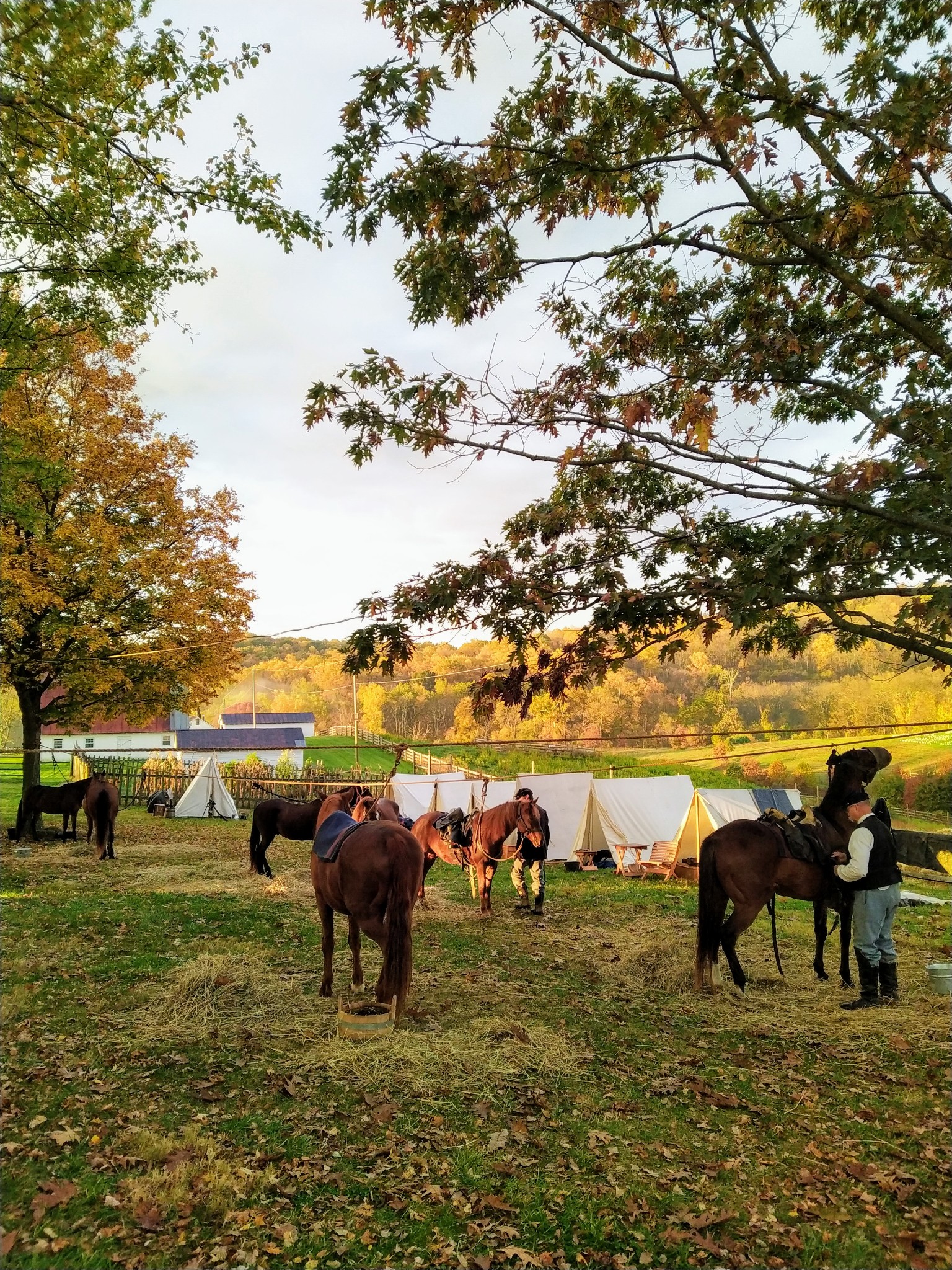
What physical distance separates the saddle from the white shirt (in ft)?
1.21

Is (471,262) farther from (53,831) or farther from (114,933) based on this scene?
(53,831)

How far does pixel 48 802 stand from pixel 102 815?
284 cm

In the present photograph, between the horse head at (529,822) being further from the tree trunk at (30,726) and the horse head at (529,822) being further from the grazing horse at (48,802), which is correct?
the tree trunk at (30,726)

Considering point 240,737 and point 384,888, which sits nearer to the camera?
point 384,888

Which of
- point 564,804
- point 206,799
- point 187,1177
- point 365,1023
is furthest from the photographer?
point 206,799

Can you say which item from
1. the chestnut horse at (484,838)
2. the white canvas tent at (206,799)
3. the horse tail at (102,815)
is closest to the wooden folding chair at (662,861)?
the chestnut horse at (484,838)

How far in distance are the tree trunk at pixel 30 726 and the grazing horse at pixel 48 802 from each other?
0.23 meters

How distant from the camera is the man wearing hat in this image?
12023mm

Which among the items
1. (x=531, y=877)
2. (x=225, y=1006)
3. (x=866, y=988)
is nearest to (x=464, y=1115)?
(x=225, y=1006)

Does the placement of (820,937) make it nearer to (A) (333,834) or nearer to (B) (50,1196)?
(A) (333,834)

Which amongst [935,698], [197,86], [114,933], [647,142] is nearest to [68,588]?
[114,933]

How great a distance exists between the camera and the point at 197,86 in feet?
27.6

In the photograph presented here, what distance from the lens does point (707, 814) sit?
59.6ft

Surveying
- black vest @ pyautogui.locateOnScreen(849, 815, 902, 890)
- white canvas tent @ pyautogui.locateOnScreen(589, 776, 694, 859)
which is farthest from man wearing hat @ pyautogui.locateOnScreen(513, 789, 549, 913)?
white canvas tent @ pyautogui.locateOnScreen(589, 776, 694, 859)
